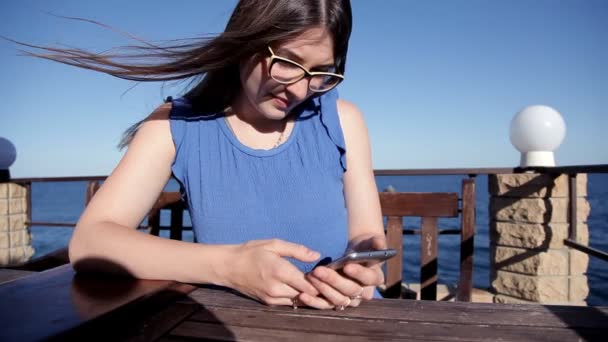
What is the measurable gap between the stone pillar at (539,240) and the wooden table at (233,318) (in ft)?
8.73

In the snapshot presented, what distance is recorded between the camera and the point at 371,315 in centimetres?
89

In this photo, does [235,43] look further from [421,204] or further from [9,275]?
[421,204]

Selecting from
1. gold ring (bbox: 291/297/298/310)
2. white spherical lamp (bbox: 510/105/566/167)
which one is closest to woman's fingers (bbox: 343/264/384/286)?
gold ring (bbox: 291/297/298/310)

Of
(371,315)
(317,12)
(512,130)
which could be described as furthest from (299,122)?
(512,130)

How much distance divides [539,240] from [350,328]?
10.0 ft

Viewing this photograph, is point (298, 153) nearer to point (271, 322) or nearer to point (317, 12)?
point (317, 12)

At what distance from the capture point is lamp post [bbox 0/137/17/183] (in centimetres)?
500

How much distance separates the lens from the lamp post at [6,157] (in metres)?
5.00

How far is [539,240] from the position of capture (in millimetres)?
3250

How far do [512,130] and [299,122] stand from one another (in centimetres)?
314

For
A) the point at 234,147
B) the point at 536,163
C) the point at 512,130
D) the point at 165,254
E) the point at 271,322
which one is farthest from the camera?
the point at 512,130

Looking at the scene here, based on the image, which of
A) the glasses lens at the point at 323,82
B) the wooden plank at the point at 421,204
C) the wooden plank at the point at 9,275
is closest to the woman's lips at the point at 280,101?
the glasses lens at the point at 323,82

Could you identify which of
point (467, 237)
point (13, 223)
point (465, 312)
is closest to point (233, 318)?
point (465, 312)

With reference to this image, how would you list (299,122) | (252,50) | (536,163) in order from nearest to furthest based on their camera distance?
(252,50) < (299,122) < (536,163)
